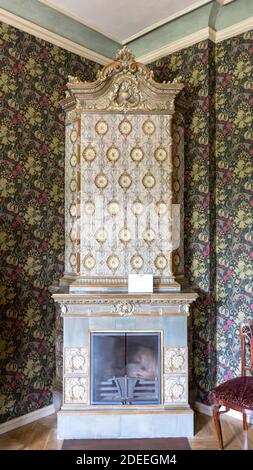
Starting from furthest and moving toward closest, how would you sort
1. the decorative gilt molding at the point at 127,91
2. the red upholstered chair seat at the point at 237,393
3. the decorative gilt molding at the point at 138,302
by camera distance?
the decorative gilt molding at the point at 127,91 → the decorative gilt molding at the point at 138,302 → the red upholstered chair seat at the point at 237,393

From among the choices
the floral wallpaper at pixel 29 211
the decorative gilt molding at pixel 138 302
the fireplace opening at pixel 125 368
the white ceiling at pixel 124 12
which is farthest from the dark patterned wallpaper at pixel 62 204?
the fireplace opening at pixel 125 368

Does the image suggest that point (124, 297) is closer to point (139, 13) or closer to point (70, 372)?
point (70, 372)

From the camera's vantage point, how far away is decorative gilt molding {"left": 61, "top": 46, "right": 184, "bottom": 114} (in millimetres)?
3022

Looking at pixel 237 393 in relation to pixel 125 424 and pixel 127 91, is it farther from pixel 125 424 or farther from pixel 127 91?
pixel 127 91

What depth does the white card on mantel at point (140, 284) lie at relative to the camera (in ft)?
9.46

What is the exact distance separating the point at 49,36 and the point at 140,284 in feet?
7.39

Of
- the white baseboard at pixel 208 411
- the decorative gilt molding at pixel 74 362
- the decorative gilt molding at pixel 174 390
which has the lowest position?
the white baseboard at pixel 208 411

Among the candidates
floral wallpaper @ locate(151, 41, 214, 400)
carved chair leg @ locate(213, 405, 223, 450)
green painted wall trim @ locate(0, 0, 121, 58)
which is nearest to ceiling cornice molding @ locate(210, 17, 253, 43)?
floral wallpaper @ locate(151, 41, 214, 400)

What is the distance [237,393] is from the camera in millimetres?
2516

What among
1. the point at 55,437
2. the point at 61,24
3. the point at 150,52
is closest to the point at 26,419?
the point at 55,437

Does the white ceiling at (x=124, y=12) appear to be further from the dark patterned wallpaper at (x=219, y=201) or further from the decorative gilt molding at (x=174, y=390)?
the decorative gilt molding at (x=174, y=390)

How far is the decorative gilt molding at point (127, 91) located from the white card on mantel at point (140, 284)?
4.43 feet

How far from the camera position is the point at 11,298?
298 cm
